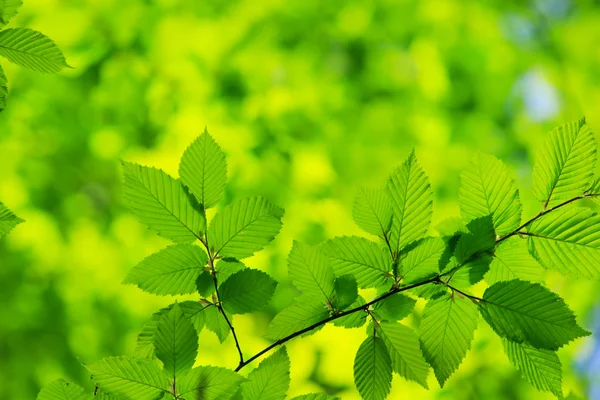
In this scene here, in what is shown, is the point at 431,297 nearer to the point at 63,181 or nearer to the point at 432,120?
the point at 432,120

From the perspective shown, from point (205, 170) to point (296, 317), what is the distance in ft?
0.67

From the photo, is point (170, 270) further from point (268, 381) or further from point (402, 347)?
point (402, 347)

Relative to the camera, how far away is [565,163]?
1.94 feet

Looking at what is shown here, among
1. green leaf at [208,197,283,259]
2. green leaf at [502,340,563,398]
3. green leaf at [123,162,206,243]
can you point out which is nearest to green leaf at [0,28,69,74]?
green leaf at [123,162,206,243]

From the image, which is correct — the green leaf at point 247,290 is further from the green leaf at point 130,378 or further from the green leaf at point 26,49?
the green leaf at point 26,49

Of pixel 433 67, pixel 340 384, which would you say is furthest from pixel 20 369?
pixel 433 67

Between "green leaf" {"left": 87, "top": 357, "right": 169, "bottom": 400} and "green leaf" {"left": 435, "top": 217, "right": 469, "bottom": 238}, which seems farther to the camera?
"green leaf" {"left": 435, "top": 217, "right": 469, "bottom": 238}

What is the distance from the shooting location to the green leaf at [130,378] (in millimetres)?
550

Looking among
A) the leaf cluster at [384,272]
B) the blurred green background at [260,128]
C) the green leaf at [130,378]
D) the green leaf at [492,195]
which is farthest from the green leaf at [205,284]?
the blurred green background at [260,128]

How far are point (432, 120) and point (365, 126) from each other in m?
0.39

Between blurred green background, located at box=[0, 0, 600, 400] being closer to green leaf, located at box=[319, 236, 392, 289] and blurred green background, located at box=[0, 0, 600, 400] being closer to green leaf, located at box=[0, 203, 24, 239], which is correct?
green leaf, located at box=[319, 236, 392, 289]

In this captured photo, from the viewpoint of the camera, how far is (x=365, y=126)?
9.87ft

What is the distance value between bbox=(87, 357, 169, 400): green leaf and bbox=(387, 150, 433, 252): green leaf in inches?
11.9

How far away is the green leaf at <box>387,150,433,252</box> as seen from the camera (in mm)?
603
